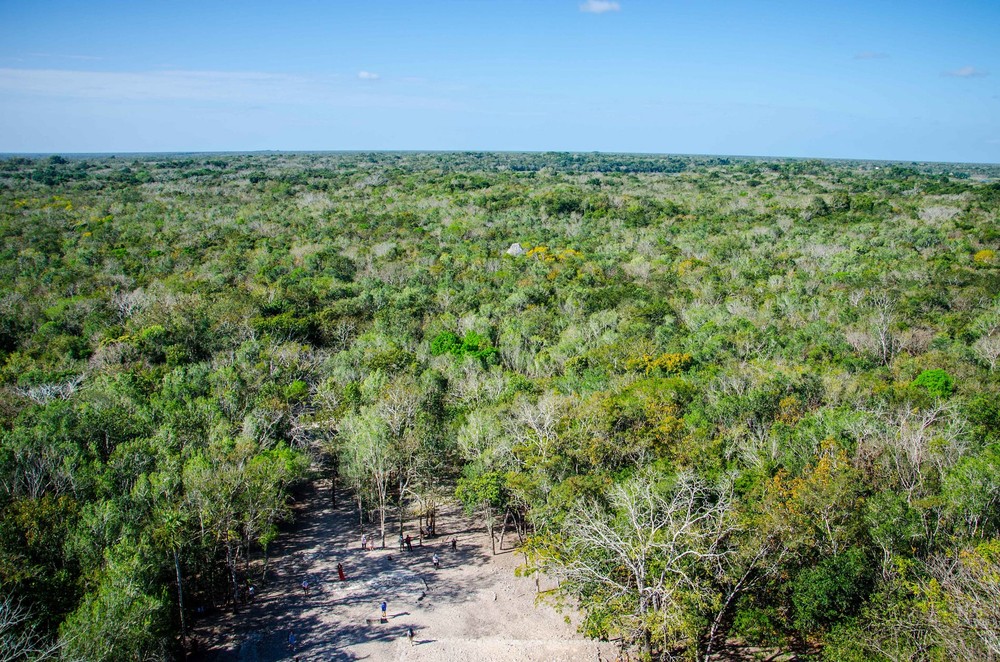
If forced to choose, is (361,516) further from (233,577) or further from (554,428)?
(554,428)

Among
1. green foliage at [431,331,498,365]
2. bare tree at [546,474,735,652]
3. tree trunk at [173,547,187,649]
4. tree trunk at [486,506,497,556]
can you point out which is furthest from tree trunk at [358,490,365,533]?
green foliage at [431,331,498,365]

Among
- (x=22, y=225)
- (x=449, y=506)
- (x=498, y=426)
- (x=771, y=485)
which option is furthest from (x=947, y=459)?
(x=22, y=225)

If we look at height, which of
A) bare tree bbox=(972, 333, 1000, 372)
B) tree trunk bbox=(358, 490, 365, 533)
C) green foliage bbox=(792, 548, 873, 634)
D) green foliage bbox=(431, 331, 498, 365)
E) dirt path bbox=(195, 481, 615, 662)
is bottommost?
dirt path bbox=(195, 481, 615, 662)

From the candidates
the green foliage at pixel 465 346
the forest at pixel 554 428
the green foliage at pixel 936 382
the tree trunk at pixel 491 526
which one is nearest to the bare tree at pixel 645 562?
the forest at pixel 554 428

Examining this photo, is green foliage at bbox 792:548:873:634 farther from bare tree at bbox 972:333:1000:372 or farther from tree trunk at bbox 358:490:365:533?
bare tree at bbox 972:333:1000:372

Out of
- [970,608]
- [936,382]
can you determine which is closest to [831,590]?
[970,608]

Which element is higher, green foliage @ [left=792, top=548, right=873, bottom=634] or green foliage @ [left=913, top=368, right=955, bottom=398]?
green foliage @ [left=913, top=368, right=955, bottom=398]
